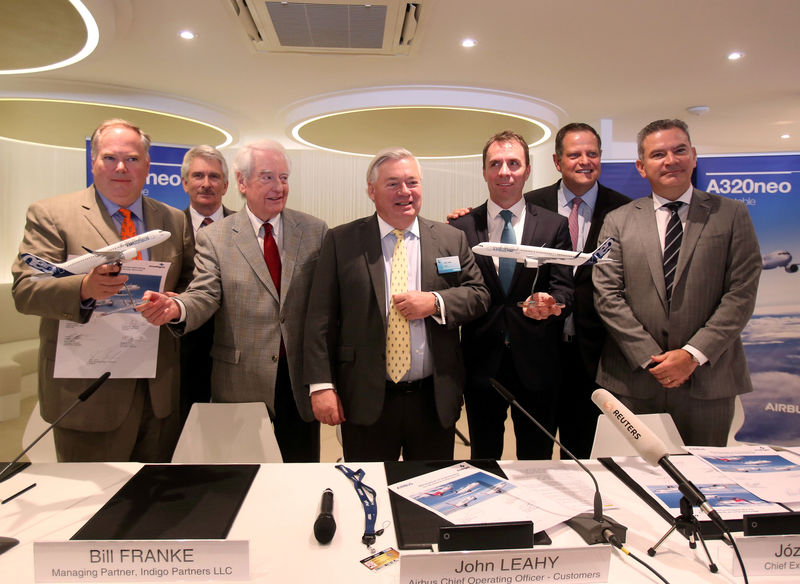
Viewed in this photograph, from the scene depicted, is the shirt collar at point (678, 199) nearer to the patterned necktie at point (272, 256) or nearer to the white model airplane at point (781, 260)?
the patterned necktie at point (272, 256)

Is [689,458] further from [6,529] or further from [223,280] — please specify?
[6,529]

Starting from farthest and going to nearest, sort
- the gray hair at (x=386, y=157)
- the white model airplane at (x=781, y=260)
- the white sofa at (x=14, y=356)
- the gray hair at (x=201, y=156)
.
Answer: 1. the white sofa at (x=14, y=356)
2. the white model airplane at (x=781, y=260)
3. the gray hair at (x=201, y=156)
4. the gray hair at (x=386, y=157)

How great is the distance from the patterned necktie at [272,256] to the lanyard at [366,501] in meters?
0.93

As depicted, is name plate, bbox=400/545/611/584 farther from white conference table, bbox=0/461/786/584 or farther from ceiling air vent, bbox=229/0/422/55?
ceiling air vent, bbox=229/0/422/55

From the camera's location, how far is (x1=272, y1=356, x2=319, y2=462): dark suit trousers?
2359 mm

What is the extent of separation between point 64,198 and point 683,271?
2.64 meters

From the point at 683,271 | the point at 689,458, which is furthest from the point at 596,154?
the point at 689,458

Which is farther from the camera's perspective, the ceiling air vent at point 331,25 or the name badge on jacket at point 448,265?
the ceiling air vent at point 331,25

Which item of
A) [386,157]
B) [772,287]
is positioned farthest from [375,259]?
[772,287]

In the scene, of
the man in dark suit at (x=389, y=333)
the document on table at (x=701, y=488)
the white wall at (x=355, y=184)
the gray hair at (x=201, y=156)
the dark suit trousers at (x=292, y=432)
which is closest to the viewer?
the document on table at (x=701, y=488)

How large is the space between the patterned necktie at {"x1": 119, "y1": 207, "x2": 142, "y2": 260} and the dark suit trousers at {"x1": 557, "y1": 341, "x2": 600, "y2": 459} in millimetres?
2049

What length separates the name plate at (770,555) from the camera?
3.90ft

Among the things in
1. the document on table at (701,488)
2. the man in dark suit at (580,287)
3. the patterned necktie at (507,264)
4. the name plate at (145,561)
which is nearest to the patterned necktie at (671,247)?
the man in dark suit at (580,287)

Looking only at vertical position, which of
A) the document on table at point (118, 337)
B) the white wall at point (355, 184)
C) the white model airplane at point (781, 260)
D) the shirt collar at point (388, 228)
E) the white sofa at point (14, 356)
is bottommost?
the white sofa at point (14, 356)
